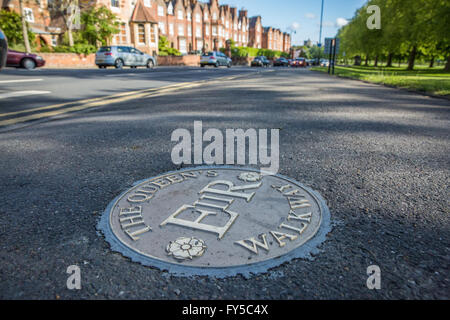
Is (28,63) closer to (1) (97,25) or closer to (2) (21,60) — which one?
(2) (21,60)

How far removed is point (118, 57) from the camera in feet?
72.0

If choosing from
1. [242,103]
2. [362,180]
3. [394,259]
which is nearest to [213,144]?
[362,180]

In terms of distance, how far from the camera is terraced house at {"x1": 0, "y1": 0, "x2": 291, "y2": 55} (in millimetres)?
36438

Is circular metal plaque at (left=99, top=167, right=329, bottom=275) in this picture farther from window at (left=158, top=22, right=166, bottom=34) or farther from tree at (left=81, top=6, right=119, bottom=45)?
window at (left=158, top=22, right=166, bottom=34)

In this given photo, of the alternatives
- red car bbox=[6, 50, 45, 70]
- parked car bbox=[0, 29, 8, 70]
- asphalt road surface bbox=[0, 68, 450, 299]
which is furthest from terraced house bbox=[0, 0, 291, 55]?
asphalt road surface bbox=[0, 68, 450, 299]

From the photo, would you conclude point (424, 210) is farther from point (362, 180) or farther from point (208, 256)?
point (208, 256)

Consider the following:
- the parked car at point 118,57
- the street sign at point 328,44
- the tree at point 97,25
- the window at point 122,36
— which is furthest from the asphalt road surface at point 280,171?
the window at point 122,36

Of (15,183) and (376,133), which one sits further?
(376,133)

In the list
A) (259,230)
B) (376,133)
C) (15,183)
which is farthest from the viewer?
(376,133)

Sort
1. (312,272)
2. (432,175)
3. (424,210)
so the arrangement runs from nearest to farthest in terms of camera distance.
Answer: (312,272) → (424,210) → (432,175)

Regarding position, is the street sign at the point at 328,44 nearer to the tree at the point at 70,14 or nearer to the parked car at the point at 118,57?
the parked car at the point at 118,57

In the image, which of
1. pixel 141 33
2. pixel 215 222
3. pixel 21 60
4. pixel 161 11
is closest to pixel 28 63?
pixel 21 60

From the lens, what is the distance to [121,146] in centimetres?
329
